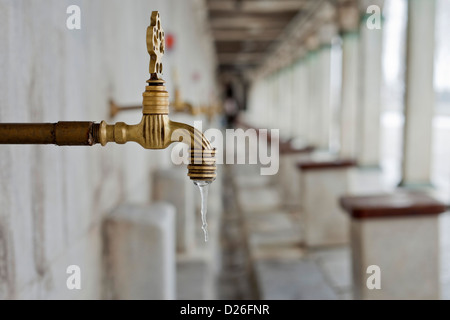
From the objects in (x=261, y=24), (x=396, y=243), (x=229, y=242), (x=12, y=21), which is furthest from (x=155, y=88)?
(x=261, y=24)

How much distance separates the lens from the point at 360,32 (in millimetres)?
7930

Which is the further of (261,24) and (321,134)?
(261,24)

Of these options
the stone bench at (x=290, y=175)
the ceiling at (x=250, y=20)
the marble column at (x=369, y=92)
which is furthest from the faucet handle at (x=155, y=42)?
the ceiling at (x=250, y=20)

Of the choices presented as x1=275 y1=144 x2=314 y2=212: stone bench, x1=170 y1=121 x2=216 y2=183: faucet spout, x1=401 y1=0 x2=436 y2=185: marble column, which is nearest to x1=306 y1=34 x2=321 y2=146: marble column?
x1=275 y1=144 x2=314 y2=212: stone bench

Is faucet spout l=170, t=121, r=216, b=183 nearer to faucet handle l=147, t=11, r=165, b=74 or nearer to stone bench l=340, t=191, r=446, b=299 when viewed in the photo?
faucet handle l=147, t=11, r=165, b=74

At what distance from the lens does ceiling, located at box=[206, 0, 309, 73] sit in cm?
1141

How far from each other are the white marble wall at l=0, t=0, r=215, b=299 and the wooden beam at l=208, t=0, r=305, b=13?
880cm

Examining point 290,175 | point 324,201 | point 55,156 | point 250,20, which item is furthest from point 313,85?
point 55,156

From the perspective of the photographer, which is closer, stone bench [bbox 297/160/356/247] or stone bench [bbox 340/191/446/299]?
stone bench [bbox 340/191/446/299]

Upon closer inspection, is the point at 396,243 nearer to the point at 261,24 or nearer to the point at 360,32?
the point at 360,32

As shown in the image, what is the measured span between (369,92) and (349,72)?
1528 millimetres

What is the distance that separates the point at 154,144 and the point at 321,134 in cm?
1189

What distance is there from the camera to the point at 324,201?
475cm

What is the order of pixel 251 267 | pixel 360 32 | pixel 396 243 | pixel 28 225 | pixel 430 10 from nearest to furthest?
pixel 28 225 → pixel 396 243 → pixel 251 267 → pixel 430 10 → pixel 360 32
